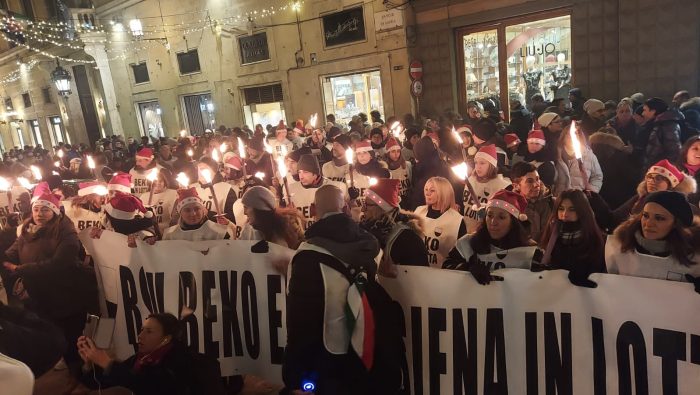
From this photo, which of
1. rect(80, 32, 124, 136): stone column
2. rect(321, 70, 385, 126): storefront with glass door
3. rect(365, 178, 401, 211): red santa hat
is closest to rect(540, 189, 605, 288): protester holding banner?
rect(365, 178, 401, 211): red santa hat

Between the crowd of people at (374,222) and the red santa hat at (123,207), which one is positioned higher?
the red santa hat at (123,207)

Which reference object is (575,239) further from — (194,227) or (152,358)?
(194,227)

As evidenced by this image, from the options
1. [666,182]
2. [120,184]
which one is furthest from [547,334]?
[120,184]

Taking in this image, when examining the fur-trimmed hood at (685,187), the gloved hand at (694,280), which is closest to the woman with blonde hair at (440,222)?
the fur-trimmed hood at (685,187)

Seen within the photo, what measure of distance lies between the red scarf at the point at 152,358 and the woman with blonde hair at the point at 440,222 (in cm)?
227

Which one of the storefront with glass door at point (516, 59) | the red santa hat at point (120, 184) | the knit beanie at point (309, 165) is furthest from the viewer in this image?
the storefront with glass door at point (516, 59)

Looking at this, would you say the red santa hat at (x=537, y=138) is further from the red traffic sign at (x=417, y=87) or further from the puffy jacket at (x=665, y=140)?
the red traffic sign at (x=417, y=87)

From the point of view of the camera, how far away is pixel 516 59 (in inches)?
515

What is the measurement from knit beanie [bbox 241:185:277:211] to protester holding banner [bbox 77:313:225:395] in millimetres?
1374

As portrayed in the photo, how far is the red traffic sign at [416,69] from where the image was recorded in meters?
14.4

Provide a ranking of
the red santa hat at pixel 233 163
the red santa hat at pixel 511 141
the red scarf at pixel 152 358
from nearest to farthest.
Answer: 1. the red scarf at pixel 152 358
2. the red santa hat at pixel 233 163
3. the red santa hat at pixel 511 141

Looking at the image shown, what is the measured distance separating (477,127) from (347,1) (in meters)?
9.92

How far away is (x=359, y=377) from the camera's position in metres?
2.72

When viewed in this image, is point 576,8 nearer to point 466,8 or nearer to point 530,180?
point 466,8
